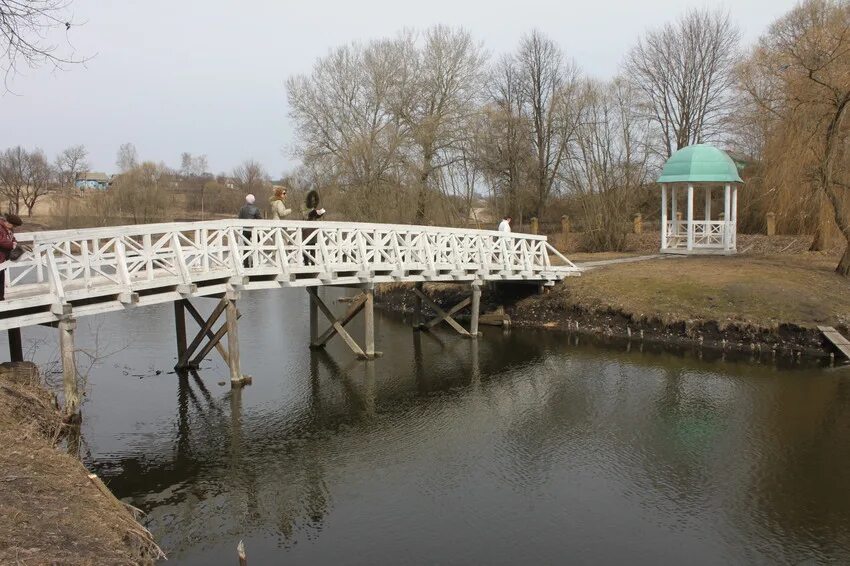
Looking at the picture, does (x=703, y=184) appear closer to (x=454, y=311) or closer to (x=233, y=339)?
(x=454, y=311)

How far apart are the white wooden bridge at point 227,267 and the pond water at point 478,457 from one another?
5.49ft

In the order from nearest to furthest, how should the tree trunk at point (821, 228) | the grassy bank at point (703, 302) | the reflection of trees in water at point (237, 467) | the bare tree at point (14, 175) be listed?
the reflection of trees in water at point (237, 467)
the grassy bank at point (703, 302)
the tree trunk at point (821, 228)
the bare tree at point (14, 175)

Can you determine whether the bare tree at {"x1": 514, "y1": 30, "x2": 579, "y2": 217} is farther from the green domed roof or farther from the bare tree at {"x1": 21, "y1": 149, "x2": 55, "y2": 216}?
the bare tree at {"x1": 21, "y1": 149, "x2": 55, "y2": 216}

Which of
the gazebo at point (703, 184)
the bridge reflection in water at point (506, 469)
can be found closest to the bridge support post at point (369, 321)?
the bridge reflection in water at point (506, 469)

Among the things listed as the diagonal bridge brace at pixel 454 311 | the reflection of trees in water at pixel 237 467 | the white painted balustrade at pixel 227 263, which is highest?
the white painted balustrade at pixel 227 263

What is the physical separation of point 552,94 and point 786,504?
35019 millimetres

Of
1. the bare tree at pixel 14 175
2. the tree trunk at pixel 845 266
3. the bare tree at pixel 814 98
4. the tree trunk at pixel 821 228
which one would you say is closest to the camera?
the bare tree at pixel 814 98

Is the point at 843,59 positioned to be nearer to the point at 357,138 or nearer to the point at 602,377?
the point at 602,377

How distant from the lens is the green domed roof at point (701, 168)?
1099 inches

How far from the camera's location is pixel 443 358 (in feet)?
59.3

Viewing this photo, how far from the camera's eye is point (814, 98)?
1997cm

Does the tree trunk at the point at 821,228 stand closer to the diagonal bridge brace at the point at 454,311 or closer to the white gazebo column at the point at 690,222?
the white gazebo column at the point at 690,222

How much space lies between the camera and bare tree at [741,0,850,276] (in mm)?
19453

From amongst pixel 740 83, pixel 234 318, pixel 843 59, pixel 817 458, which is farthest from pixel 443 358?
pixel 740 83
